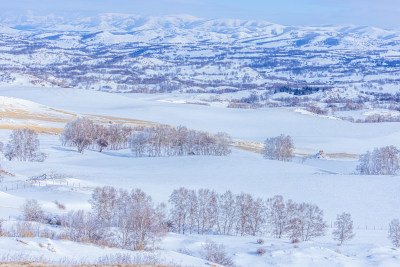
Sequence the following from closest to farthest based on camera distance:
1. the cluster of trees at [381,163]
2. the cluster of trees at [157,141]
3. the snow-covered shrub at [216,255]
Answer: the snow-covered shrub at [216,255], the cluster of trees at [381,163], the cluster of trees at [157,141]

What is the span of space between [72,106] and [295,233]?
309 ft

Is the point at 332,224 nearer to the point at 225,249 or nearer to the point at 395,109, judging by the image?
the point at 225,249

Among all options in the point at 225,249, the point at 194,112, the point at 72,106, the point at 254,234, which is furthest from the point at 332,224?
the point at 72,106

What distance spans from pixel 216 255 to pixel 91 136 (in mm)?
41969

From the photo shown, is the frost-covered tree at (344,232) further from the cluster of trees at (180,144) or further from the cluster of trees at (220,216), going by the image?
the cluster of trees at (180,144)

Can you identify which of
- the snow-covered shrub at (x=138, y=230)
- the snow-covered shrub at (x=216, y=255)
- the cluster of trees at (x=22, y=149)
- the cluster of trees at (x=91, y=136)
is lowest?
the snow-covered shrub at (x=216, y=255)

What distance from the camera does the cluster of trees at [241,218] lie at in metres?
28.4

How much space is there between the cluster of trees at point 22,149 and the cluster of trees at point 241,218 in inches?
1006

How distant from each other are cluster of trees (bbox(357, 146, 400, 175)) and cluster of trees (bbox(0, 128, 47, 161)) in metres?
36.0

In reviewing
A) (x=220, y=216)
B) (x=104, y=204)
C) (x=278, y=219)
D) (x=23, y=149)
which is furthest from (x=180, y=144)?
(x=104, y=204)

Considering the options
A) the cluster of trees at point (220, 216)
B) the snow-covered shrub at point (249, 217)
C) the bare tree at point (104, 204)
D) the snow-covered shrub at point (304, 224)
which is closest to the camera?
the cluster of trees at point (220, 216)

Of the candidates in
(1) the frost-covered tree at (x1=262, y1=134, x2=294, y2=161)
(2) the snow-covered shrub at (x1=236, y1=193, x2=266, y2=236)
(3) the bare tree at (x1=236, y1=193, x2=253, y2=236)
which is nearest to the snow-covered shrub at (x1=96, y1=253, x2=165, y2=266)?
(3) the bare tree at (x1=236, y1=193, x2=253, y2=236)

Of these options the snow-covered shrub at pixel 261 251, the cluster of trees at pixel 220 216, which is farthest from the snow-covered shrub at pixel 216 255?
the cluster of trees at pixel 220 216

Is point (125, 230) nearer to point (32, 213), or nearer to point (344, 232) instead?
point (32, 213)
